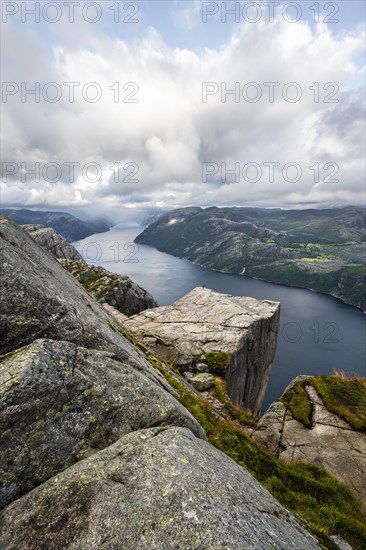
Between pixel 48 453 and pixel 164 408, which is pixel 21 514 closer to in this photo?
pixel 48 453

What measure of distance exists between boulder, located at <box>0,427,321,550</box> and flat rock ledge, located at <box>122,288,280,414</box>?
73.3 feet

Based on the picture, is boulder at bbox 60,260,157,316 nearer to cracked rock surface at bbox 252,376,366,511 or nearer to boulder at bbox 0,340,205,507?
cracked rock surface at bbox 252,376,366,511

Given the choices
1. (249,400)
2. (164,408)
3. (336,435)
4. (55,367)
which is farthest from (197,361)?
(55,367)

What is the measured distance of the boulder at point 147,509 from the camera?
5.89m

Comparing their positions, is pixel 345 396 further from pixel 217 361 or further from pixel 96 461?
pixel 96 461

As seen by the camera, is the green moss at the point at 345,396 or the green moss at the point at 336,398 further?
the green moss at the point at 336,398

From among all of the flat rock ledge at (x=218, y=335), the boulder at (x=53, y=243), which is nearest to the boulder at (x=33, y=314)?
the flat rock ledge at (x=218, y=335)

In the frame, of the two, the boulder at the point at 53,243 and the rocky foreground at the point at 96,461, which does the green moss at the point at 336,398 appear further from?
the boulder at the point at 53,243

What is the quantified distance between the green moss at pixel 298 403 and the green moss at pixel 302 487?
5.69 m

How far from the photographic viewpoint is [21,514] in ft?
21.4

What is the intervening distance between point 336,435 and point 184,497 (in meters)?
19.9

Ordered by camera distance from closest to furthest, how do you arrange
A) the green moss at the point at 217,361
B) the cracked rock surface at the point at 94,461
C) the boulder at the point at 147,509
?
the boulder at the point at 147,509, the cracked rock surface at the point at 94,461, the green moss at the point at 217,361

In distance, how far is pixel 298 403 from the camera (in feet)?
79.7

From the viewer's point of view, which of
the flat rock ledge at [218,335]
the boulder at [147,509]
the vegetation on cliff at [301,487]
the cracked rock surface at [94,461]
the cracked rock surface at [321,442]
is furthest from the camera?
the flat rock ledge at [218,335]
